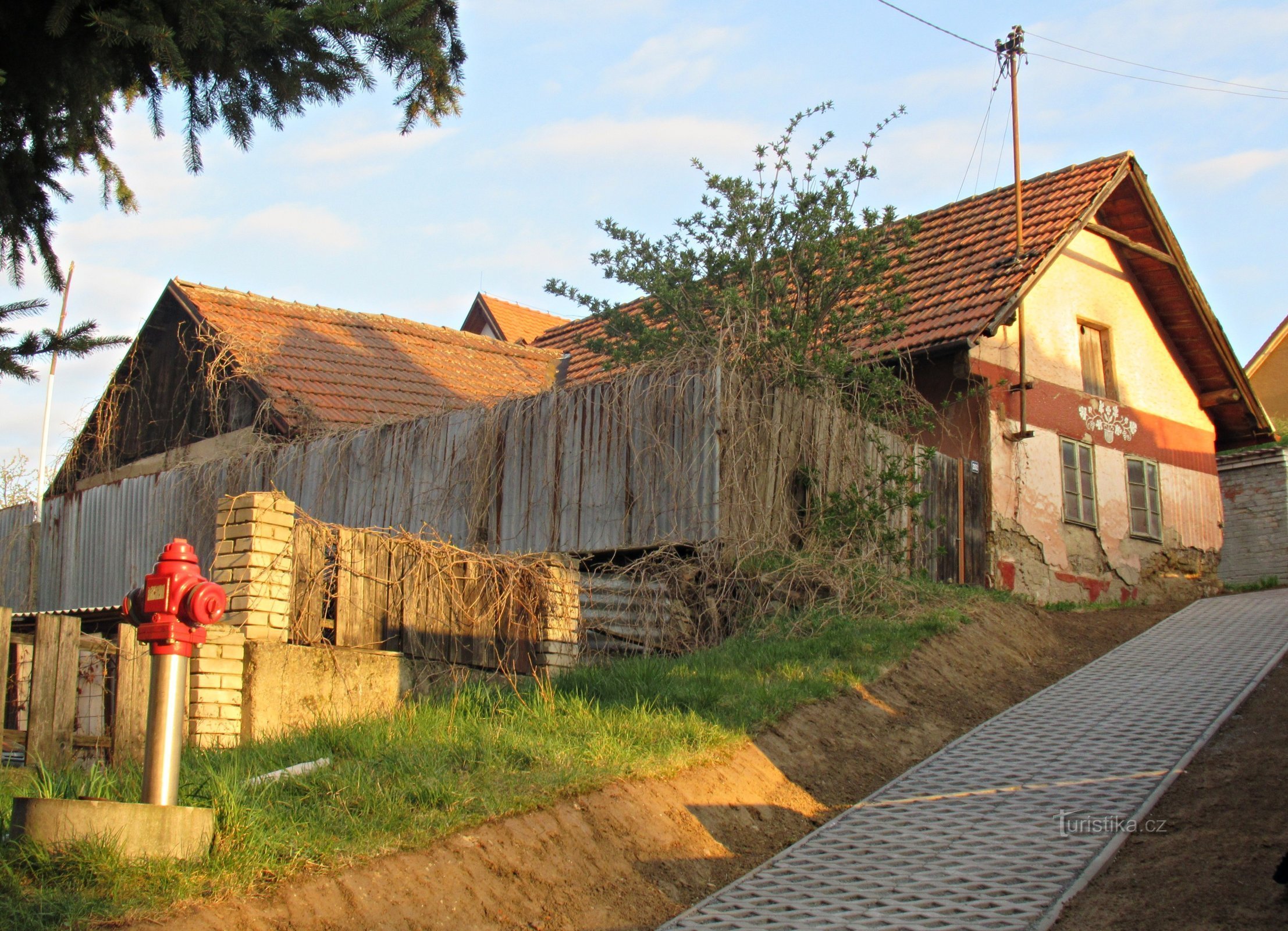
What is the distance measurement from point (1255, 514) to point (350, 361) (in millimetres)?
15262

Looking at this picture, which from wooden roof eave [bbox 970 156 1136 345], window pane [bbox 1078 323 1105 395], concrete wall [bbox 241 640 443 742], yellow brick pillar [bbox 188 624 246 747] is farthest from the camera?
window pane [bbox 1078 323 1105 395]

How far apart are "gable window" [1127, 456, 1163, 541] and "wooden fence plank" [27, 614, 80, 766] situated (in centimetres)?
1461

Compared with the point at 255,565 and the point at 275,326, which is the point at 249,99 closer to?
the point at 255,565

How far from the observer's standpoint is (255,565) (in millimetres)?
8523

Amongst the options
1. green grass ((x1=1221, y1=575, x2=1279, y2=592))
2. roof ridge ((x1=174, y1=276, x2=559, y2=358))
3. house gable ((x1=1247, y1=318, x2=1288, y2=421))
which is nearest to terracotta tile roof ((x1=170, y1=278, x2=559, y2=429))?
roof ridge ((x1=174, y1=276, x2=559, y2=358))

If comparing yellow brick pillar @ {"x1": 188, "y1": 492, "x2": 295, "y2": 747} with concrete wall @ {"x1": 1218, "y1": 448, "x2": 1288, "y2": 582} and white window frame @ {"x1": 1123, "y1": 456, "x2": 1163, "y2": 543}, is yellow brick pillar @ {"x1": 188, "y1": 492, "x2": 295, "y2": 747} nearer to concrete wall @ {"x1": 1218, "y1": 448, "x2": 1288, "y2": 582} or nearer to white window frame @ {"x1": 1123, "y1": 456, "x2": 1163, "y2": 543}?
white window frame @ {"x1": 1123, "y1": 456, "x2": 1163, "y2": 543}

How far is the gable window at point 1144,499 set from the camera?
17.6 meters

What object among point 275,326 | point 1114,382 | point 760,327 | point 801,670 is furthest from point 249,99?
point 1114,382

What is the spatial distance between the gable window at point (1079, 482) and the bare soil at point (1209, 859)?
9.10 meters

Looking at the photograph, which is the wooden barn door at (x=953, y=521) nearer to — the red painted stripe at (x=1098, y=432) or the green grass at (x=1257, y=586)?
the red painted stripe at (x=1098, y=432)

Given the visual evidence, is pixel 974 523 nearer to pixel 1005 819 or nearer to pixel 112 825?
pixel 1005 819

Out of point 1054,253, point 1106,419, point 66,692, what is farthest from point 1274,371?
point 66,692

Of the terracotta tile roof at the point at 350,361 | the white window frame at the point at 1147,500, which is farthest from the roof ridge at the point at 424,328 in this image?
the white window frame at the point at 1147,500

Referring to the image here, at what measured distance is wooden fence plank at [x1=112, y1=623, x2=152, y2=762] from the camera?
293 inches
